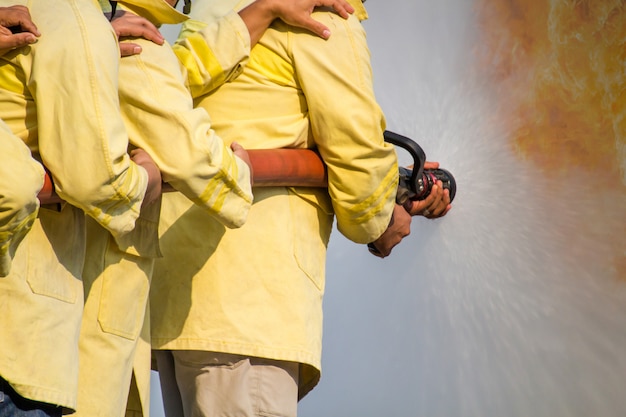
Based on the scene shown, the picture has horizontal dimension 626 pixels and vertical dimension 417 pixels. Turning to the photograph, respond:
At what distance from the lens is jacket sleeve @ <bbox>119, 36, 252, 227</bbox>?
5.45 ft

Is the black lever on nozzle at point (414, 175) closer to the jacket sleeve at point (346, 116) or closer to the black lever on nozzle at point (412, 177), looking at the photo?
the black lever on nozzle at point (412, 177)

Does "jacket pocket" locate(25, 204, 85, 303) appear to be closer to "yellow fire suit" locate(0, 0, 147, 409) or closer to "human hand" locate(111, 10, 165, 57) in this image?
"yellow fire suit" locate(0, 0, 147, 409)

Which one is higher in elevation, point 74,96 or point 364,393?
point 74,96

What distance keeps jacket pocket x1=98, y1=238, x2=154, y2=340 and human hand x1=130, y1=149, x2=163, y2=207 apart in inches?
4.7

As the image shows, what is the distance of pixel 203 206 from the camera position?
5.65 ft

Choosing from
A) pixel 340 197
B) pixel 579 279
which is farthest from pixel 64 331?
pixel 579 279

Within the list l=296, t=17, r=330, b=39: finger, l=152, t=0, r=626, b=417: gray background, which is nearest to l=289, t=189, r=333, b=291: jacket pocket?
l=296, t=17, r=330, b=39: finger

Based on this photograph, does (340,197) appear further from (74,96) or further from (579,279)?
(579,279)

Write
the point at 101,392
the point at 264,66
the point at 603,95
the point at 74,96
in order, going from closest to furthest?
the point at 74,96 < the point at 101,392 < the point at 264,66 < the point at 603,95

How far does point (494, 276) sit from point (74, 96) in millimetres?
1490

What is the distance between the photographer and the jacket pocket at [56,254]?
1545 millimetres

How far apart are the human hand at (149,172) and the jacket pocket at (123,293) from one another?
0.39ft

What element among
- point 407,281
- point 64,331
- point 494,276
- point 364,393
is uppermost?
point 64,331

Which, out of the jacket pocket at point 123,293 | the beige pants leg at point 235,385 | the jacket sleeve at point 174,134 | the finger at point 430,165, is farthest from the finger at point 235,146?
the finger at point 430,165
